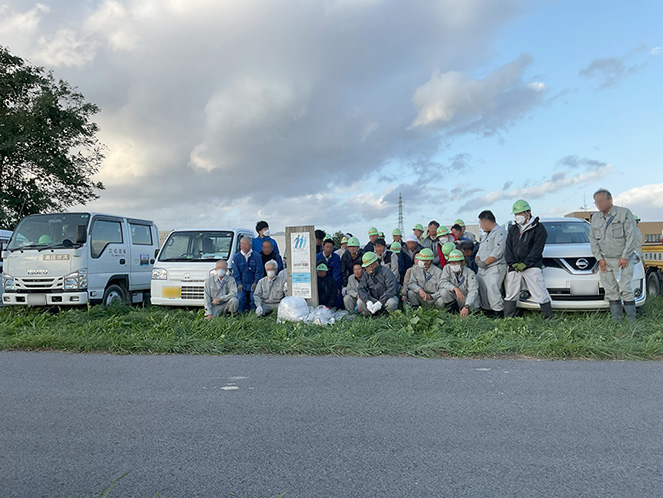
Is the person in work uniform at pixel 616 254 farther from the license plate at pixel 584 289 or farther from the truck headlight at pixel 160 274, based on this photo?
the truck headlight at pixel 160 274

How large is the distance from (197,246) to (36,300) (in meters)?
3.20

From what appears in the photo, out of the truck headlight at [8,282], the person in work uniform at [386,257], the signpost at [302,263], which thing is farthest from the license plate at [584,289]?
the truck headlight at [8,282]

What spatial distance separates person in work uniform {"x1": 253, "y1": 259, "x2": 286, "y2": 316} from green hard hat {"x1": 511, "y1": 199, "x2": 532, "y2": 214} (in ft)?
14.6

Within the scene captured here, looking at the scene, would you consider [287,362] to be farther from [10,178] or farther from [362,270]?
[10,178]

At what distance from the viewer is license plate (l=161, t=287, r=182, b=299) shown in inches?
415

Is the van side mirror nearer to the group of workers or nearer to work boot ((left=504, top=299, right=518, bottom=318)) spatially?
the group of workers

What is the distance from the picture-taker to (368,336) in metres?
7.72

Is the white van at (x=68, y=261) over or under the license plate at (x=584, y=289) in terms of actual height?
over

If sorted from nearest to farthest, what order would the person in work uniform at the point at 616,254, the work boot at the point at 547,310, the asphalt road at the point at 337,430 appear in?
the asphalt road at the point at 337,430 < the person in work uniform at the point at 616,254 < the work boot at the point at 547,310

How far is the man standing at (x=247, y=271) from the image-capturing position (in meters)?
10.4

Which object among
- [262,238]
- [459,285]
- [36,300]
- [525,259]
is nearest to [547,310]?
[525,259]

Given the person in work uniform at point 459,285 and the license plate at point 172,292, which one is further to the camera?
the license plate at point 172,292

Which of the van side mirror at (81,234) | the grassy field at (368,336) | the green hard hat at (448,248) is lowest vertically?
the grassy field at (368,336)

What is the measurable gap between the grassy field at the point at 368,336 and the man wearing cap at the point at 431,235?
3.35m
